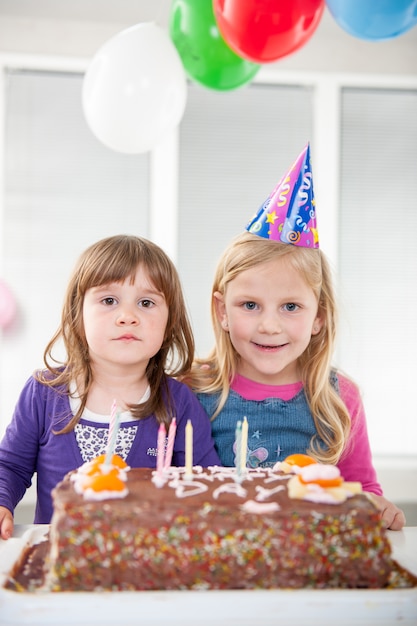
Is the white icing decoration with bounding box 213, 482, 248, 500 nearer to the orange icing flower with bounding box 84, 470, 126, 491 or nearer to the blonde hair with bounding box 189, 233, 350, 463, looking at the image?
the orange icing flower with bounding box 84, 470, 126, 491

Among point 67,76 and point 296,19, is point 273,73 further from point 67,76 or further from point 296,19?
point 296,19

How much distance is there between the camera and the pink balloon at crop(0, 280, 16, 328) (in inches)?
153

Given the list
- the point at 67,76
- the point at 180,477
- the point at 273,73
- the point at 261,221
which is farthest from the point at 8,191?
the point at 180,477

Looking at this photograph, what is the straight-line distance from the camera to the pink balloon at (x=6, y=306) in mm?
3881

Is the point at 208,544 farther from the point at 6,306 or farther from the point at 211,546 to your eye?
the point at 6,306

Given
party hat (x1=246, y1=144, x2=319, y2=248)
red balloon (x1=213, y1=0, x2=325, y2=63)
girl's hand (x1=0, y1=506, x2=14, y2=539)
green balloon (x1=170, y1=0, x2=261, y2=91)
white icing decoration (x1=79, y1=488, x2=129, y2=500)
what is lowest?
girl's hand (x1=0, y1=506, x2=14, y2=539)

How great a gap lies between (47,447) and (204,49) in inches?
44.2

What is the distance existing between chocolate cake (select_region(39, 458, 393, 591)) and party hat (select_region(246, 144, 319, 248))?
35.9 inches

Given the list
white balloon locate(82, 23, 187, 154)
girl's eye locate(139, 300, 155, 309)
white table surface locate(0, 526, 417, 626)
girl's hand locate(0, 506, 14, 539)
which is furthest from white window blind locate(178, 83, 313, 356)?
white table surface locate(0, 526, 417, 626)

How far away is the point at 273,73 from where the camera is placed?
425 cm

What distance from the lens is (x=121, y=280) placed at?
1577 mm

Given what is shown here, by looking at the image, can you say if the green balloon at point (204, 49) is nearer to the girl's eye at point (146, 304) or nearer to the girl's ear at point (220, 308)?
the girl's ear at point (220, 308)

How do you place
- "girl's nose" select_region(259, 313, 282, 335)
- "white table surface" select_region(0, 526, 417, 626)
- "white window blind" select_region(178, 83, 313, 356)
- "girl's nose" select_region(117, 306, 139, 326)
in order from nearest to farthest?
"white table surface" select_region(0, 526, 417, 626) < "girl's nose" select_region(117, 306, 139, 326) < "girl's nose" select_region(259, 313, 282, 335) < "white window blind" select_region(178, 83, 313, 356)

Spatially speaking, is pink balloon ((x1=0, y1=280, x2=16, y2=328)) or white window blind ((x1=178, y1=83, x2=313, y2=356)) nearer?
pink balloon ((x1=0, y1=280, x2=16, y2=328))
